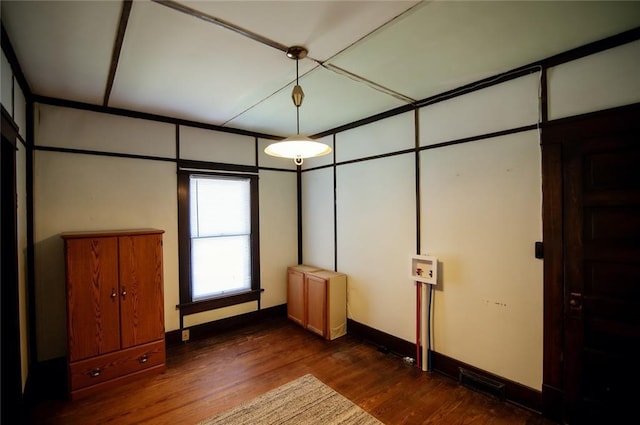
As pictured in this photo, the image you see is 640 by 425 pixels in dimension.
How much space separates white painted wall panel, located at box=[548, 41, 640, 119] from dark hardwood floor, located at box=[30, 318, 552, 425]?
2.45 meters

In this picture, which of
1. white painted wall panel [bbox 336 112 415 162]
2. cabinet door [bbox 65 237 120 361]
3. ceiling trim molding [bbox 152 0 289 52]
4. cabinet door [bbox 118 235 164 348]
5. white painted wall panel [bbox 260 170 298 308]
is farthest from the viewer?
white painted wall panel [bbox 260 170 298 308]

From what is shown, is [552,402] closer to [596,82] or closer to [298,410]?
[298,410]

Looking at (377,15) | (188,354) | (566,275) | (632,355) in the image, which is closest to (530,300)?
(566,275)

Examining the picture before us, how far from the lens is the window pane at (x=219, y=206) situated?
391 cm

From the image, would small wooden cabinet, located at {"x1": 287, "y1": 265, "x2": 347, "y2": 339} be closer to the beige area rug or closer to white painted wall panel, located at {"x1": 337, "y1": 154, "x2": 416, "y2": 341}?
white painted wall panel, located at {"x1": 337, "y1": 154, "x2": 416, "y2": 341}

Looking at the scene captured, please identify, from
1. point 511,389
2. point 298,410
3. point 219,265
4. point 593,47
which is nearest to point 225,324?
point 219,265

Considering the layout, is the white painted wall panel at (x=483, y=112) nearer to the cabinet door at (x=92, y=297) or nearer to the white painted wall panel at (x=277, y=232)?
the white painted wall panel at (x=277, y=232)

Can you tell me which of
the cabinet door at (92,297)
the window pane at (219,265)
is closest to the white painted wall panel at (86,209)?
the window pane at (219,265)

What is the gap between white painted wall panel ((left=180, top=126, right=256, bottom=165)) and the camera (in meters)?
3.83

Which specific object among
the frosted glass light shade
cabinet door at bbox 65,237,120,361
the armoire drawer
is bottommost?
the armoire drawer

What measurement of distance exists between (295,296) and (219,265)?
47.2 inches

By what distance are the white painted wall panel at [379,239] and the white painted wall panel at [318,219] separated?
0.21 meters

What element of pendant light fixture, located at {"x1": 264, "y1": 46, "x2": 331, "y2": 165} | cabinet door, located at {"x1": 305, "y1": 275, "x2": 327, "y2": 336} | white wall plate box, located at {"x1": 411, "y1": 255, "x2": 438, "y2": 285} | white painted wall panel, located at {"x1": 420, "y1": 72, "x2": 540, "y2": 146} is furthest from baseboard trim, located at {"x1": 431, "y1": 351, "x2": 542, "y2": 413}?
pendant light fixture, located at {"x1": 264, "y1": 46, "x2": 331, "y2": 165}

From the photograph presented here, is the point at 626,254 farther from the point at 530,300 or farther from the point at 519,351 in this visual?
the point at 519,351
